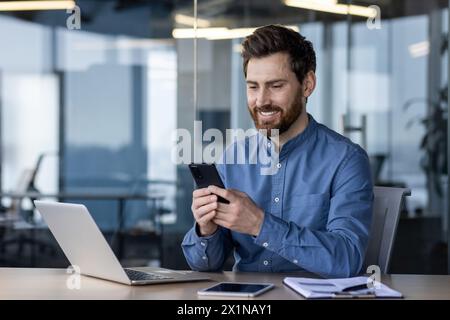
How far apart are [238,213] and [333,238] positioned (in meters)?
0.30

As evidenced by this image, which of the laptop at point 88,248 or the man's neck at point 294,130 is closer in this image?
the laptop at point 88,248

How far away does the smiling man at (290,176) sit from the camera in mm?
2447

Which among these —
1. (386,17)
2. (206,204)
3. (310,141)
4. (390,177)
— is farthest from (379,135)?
(206,204)

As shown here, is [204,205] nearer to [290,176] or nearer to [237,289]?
[237,289]

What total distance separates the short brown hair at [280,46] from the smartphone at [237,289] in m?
0.77

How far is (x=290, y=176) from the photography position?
2.61 metres

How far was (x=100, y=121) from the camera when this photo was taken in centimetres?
697

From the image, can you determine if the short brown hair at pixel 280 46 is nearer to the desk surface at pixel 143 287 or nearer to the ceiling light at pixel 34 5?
the desk surface at pixel 143 287

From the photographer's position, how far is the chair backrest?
268cm

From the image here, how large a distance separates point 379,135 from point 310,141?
362 cm

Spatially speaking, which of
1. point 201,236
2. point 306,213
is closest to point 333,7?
point 306,213

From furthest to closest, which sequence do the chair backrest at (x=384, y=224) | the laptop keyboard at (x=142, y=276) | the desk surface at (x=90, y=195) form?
the desk surface at (x=90, y=195) → the chair backrest at (x=384, y=224) → the laptop keyboard at (x=142, y=276)

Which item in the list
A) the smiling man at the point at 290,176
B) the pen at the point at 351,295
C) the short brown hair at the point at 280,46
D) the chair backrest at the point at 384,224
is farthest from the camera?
the chair backrest at the point at 384,224

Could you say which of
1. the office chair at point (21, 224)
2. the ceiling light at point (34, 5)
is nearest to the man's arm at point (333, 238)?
the office chair at point (21, 224)
